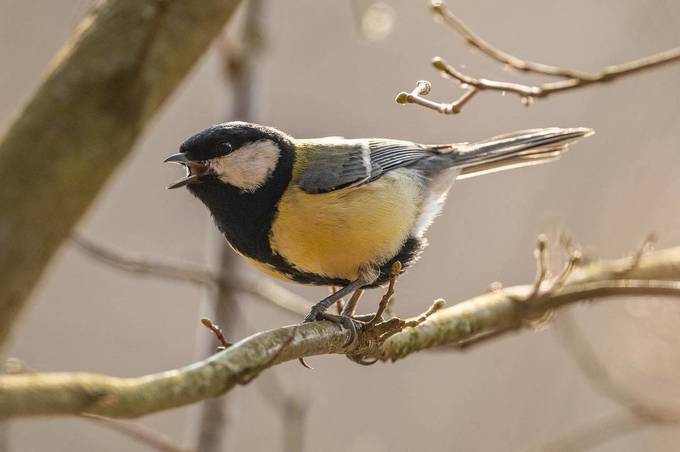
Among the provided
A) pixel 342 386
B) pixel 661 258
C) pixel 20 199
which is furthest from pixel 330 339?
pixel 342 386

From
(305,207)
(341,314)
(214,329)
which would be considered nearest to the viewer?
(214,329)

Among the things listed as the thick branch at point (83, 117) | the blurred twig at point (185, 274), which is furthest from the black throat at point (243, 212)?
the thick branch at point (83, 117)

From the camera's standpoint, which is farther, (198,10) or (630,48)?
(630,48)

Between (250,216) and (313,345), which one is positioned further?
(250,216)

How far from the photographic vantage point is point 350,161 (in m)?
2.73

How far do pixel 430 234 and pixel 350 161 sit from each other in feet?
9.25

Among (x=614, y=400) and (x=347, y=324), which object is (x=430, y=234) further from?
(x=347, y=324)

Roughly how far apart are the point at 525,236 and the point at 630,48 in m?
1.42

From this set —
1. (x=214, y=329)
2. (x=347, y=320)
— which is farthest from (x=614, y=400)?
(x=214, y=329)

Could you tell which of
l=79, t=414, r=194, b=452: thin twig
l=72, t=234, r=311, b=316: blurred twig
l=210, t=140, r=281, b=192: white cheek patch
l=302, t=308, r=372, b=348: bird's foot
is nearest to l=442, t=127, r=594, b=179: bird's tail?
l=72, t=234, r=311, b=316: blurred twig

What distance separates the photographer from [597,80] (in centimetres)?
199

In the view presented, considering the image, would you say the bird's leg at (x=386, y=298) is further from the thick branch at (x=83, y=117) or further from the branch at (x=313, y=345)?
the thick branch at (x=83, y=117)

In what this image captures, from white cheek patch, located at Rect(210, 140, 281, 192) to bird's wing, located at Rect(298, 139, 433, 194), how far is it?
11cm

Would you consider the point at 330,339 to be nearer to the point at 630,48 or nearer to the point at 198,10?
the point at 198,10
